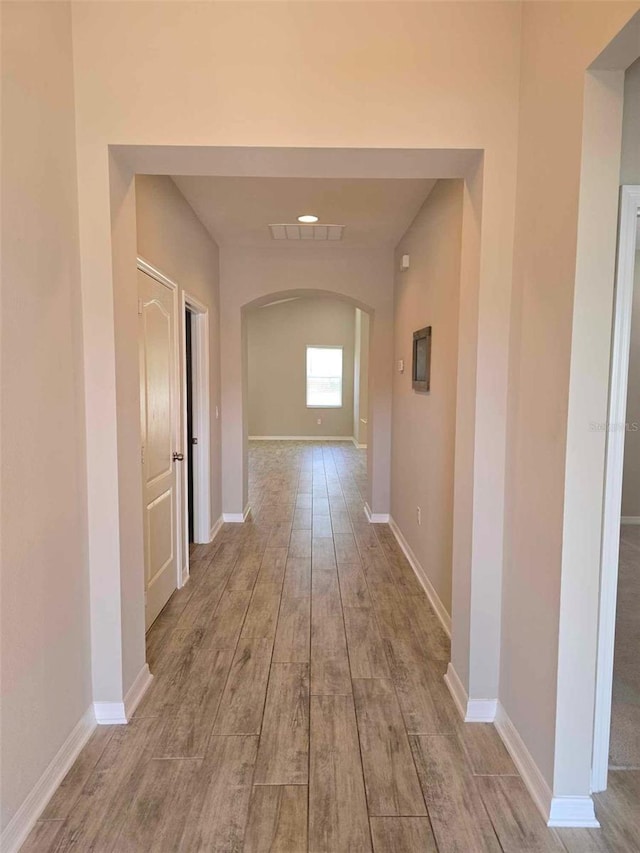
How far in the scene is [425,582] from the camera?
11.8 ft

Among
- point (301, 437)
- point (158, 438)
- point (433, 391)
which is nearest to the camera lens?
point (158, 438)

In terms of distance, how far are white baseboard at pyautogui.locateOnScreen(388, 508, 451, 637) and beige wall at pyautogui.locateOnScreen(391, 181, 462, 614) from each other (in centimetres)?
5

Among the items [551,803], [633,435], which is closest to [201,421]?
[551,803]

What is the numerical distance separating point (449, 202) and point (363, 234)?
1550 mm

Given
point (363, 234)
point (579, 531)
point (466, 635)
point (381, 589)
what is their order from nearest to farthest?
point (579, 531)
point (466, 635)
point (381, 589)
point (363, 234)

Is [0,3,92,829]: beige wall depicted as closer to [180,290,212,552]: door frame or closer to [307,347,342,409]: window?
[180,290,212,552]: door frame

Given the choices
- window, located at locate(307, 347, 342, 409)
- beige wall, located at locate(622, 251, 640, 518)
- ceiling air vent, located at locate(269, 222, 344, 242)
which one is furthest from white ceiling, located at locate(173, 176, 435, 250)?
window, located at locate(307, 347, 342, 409)

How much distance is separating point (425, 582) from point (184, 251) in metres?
2.82

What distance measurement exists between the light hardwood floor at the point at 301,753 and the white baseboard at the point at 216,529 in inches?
43.4

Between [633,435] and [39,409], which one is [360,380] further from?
[39,409]

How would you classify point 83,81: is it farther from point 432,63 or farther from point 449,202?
point 449,202

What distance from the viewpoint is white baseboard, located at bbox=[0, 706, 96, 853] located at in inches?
62.0

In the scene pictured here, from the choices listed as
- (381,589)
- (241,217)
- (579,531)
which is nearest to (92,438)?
(579,531)

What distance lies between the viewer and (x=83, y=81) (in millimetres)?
1962
